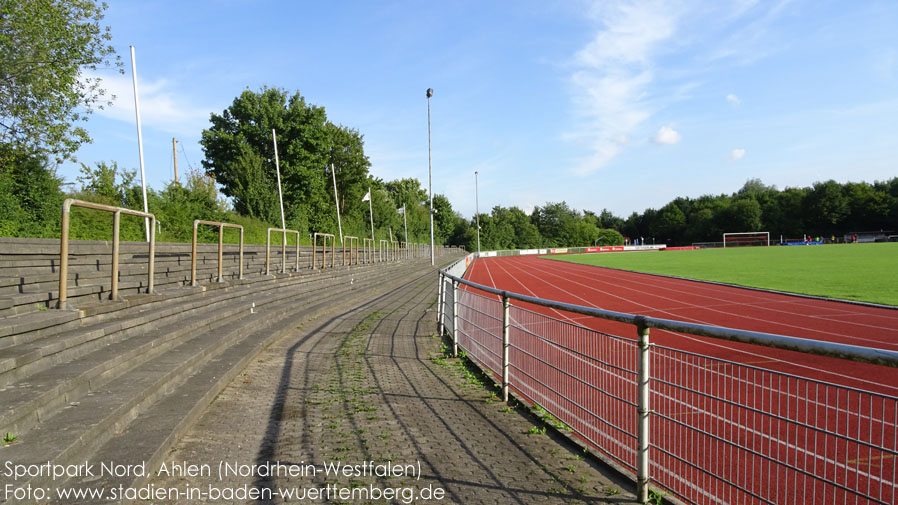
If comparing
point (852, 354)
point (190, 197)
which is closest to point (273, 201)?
point (190, 197)

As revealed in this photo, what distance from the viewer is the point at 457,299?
8.98m

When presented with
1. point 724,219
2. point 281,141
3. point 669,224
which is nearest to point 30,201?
point 281,141

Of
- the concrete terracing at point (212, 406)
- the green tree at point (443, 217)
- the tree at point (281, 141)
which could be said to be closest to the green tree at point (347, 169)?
the tree at point (281, 141)

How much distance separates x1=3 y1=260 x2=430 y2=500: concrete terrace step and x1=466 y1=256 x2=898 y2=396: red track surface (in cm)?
564

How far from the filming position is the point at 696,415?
469cm

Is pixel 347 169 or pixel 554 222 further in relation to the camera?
pixel 554 222

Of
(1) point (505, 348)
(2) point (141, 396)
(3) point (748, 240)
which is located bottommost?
(2) point (141, 396)

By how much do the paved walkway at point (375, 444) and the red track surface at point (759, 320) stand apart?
2699 mm

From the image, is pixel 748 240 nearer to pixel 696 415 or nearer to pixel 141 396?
pixel 696 415

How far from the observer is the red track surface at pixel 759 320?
24.2 feet

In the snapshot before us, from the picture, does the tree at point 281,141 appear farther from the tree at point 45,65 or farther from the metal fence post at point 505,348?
the metal fence post at point 505,348

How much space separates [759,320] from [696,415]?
953 cm

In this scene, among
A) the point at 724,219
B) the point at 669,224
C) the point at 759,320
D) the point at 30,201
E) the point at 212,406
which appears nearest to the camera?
the point at 212,406

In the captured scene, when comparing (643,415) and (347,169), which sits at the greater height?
(347,169)
